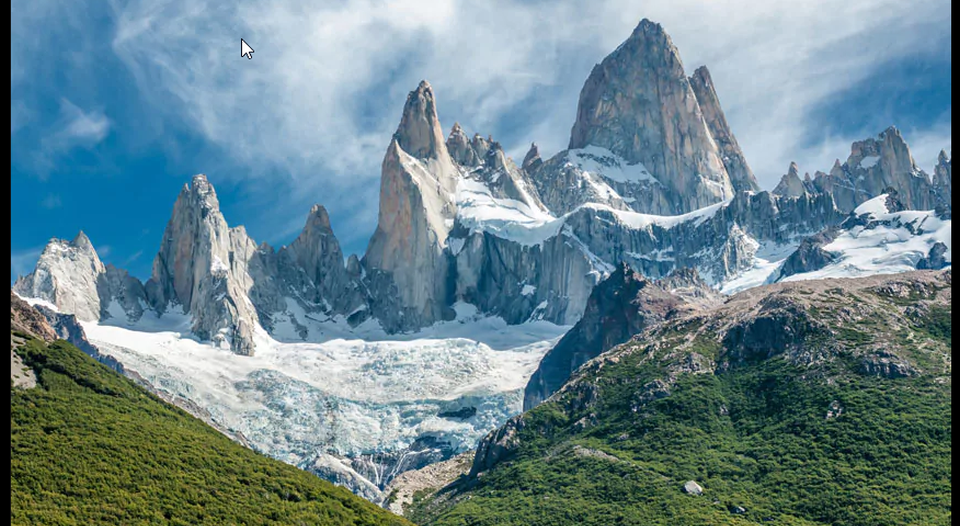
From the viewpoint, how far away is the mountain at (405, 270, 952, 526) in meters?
83.0

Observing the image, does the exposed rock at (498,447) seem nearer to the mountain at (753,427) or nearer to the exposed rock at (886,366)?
the mountain at (753,427)

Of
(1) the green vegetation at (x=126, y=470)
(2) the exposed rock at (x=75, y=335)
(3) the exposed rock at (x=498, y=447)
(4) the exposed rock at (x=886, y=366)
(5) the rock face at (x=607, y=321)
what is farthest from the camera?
(2) the exposed rock at (x=75, y=335)

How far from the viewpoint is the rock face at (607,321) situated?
176 meters

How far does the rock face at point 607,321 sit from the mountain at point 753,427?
40193 millimetres

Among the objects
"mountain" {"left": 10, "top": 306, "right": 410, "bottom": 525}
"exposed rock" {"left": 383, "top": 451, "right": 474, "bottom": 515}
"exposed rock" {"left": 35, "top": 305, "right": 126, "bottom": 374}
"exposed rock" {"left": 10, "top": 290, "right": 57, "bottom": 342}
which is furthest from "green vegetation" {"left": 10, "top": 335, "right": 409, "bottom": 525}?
"exposed rock" {"left": 35, "top": 305, "right": 126, "bottom": 374}

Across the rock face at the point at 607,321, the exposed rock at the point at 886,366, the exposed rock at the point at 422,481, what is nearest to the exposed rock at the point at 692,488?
the exposed rock at the point at 886,366

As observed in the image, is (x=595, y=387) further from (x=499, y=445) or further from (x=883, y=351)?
(x=883, y=351)

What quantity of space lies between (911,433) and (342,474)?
100m

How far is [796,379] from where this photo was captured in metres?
106

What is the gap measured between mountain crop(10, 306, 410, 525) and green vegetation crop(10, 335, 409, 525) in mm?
70

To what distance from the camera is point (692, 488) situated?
291ft

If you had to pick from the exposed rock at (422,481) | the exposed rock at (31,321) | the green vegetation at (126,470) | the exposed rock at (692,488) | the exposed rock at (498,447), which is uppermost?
the exposed rock at (31,321)

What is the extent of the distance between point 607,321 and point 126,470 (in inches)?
5304

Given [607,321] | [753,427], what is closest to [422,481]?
[753,427]
